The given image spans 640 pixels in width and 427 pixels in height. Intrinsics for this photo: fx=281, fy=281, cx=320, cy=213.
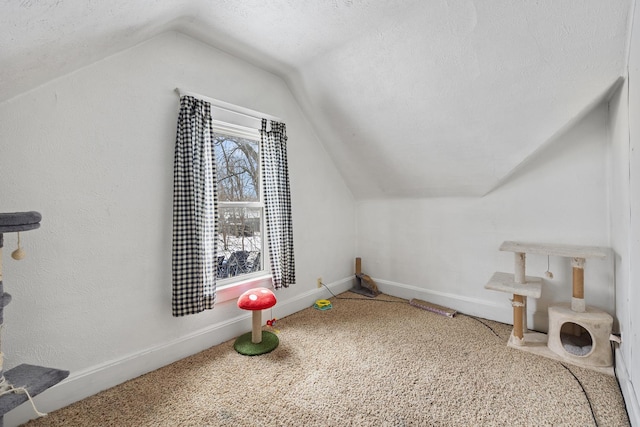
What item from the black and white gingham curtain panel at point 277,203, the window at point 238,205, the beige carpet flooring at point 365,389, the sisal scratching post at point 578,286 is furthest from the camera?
the black and white gingham curtain panel at point 277,203

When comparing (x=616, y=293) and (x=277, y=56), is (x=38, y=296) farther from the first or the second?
(x=616, y=293)

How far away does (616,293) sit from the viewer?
1.95 meters

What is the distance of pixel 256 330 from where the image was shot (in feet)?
7.12

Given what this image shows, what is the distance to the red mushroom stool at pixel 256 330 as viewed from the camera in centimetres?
209

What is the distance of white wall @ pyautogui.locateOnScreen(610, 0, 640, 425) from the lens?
4.31 feet

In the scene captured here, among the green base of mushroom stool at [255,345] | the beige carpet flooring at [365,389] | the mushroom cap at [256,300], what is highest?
the mushroom cap at [256,300]

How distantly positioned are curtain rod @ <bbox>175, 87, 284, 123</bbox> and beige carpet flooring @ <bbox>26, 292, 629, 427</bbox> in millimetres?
1868

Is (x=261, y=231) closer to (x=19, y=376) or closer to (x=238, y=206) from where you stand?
(x=238, y=206)

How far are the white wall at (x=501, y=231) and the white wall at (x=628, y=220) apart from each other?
20cm

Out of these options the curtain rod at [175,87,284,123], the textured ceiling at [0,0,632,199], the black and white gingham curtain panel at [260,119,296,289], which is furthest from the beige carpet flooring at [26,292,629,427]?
the curtain rod at [175,87,284,123]

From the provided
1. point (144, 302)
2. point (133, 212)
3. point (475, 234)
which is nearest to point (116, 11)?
point (133, 212)

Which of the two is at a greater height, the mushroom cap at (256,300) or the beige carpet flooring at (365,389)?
the mushroom cap at (256,300)

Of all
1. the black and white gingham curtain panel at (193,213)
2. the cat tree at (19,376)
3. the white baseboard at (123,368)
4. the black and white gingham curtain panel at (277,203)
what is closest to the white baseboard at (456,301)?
the black and white gingham curtain panel at (277,203)

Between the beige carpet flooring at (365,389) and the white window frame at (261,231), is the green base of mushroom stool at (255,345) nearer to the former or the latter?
the beige carpet flooring at (365,389)
